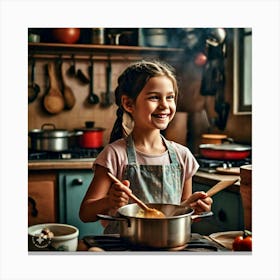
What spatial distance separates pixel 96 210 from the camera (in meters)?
1.51

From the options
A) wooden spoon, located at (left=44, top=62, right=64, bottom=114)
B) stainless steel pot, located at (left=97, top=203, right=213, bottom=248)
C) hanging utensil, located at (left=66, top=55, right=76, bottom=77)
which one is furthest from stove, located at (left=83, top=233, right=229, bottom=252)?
hanging utensil, located at (left=66, top=55, right=76, bottom=77)

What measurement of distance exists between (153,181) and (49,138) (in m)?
0.38

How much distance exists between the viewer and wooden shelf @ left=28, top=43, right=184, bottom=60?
5.10ft

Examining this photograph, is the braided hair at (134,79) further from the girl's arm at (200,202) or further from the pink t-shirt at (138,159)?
the girl's arm at (200,202)

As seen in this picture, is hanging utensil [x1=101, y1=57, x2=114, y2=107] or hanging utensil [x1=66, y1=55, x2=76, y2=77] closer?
hanging utensil [x1=101, y1=57, x2=114, y2=107]

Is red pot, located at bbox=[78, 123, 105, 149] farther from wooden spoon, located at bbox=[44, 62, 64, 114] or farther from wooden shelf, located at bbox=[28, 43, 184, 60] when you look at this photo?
wooden shelf, located at bbox=[28, 43, 184, 60]

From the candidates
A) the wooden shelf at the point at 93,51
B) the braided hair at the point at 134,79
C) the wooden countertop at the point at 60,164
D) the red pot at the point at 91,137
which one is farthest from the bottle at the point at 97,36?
the wooden countertop at the point at 60,164

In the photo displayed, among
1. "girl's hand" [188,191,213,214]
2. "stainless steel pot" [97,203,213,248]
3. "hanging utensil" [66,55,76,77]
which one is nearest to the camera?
"stainless steel pot" [97,203,213,248]

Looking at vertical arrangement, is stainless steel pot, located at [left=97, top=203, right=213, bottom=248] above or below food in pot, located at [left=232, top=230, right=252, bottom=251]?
above

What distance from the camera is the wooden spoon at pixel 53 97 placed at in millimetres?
1624

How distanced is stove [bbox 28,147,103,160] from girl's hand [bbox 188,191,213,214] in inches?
13.1

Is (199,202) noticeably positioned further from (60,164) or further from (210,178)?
(60,164)
